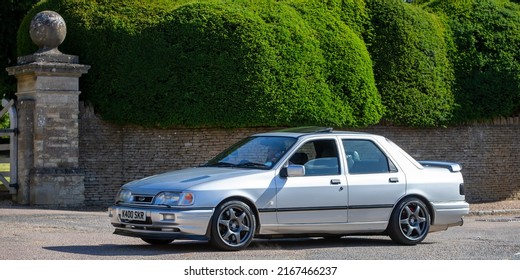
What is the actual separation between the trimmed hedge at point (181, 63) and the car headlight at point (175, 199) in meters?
9.10

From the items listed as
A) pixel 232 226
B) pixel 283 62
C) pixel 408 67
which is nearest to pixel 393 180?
pixel 232 226

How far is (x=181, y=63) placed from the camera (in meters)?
19.8

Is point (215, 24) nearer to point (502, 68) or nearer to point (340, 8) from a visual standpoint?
point (340, 8)

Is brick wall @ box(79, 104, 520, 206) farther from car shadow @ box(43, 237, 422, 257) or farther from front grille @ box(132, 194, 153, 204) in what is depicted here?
front grille @ box(132, 194, 153, 204)

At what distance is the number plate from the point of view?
10789mm

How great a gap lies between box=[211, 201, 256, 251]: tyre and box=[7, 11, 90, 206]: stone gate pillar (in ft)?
28.8

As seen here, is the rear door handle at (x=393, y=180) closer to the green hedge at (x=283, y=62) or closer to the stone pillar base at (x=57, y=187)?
the green hedge at (x=283, y=62)

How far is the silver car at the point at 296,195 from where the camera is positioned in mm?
10695

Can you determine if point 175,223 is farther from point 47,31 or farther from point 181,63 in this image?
point 181,63

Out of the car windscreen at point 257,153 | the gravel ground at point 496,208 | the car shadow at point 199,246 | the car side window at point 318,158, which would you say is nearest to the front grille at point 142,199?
the car shadow at point 199,246

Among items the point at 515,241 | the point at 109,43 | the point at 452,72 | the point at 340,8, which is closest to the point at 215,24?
the point at 109,43

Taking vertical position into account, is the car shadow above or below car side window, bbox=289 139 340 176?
below

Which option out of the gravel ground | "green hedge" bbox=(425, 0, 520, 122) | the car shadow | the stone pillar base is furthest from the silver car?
"green hedge" bbox=(425, 0, 520, 122)

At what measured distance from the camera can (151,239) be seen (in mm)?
11570
